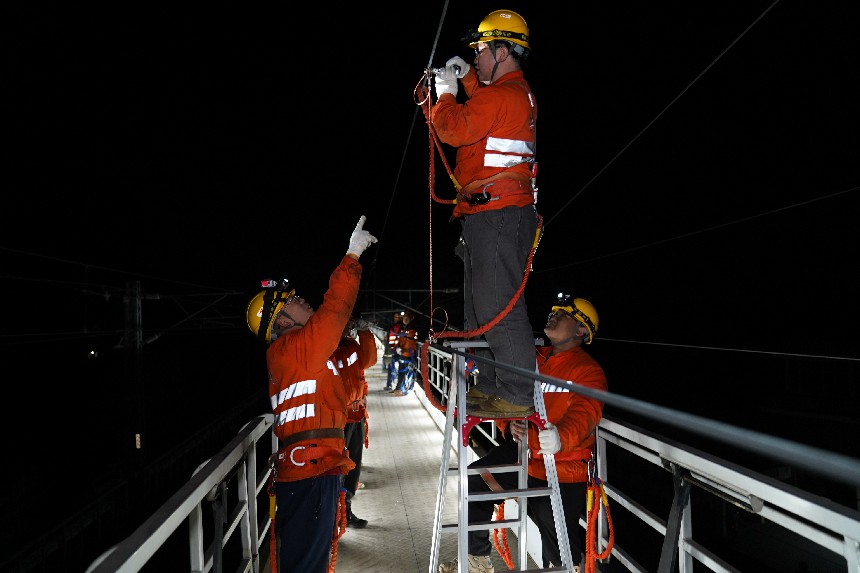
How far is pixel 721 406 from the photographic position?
52.4 meters

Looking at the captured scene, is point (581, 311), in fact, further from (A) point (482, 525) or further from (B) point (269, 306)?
(B) point (269, 306)

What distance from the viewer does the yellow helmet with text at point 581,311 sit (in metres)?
3.34

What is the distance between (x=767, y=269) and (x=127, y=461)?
5464 cm

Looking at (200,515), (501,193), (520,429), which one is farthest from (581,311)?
(200,515)

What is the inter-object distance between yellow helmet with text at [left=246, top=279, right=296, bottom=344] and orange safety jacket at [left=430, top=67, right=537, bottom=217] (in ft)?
4.31

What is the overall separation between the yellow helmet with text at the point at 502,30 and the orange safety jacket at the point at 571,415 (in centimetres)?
173

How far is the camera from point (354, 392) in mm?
4160

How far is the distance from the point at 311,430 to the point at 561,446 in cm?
128

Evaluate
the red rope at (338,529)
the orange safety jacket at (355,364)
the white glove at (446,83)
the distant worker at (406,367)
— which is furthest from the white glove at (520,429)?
the distant worker at (406,367)

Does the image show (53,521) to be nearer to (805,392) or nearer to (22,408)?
(22,408)

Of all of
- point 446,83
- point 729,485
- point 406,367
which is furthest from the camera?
point 406,367

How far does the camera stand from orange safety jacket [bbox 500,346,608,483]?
8.65 ft

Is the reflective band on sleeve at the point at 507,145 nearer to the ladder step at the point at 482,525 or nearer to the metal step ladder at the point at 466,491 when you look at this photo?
the metal step ladder at the point at 466,491

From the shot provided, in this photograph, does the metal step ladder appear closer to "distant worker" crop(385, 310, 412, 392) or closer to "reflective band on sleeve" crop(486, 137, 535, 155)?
"reflective band on sleeve" crop(486, 137, 535, 155)
